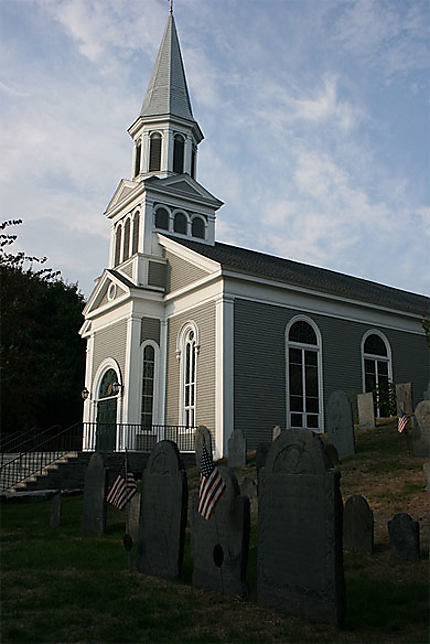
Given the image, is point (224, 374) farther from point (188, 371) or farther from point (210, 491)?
point (210, 491)

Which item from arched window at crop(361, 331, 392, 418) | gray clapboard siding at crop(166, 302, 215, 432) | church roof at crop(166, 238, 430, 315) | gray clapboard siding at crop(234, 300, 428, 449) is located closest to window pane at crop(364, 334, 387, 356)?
arched window at crop(361, 331, 392, 418)

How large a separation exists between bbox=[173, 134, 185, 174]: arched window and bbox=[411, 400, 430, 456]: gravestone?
17427mm

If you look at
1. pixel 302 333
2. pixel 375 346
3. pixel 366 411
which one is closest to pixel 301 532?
pixel 366 411

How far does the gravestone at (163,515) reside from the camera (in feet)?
24.0

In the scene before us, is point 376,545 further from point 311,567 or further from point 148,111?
point 148,111

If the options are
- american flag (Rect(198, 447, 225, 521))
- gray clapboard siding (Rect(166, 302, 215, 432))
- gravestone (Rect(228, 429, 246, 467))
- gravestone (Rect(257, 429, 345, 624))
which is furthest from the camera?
gray clapboard siding (Rect(166, 302, 215, 432))

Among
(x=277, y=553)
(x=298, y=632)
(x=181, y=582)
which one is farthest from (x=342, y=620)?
(x=181, y=582)

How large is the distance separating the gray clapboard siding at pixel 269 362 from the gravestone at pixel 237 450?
261cm

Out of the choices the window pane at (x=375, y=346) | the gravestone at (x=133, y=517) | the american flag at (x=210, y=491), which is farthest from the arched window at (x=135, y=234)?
the american flag at (x=210, y=491)

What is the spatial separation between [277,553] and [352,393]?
16943 mm

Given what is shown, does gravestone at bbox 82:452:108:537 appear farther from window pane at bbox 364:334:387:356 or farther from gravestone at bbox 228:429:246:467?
window pane at bbox 364:334:387:356

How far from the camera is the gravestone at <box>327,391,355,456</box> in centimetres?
1457

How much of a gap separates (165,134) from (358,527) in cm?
2236

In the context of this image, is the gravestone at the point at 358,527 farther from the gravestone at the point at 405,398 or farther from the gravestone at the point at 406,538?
the gravestone at the point at 405,398
